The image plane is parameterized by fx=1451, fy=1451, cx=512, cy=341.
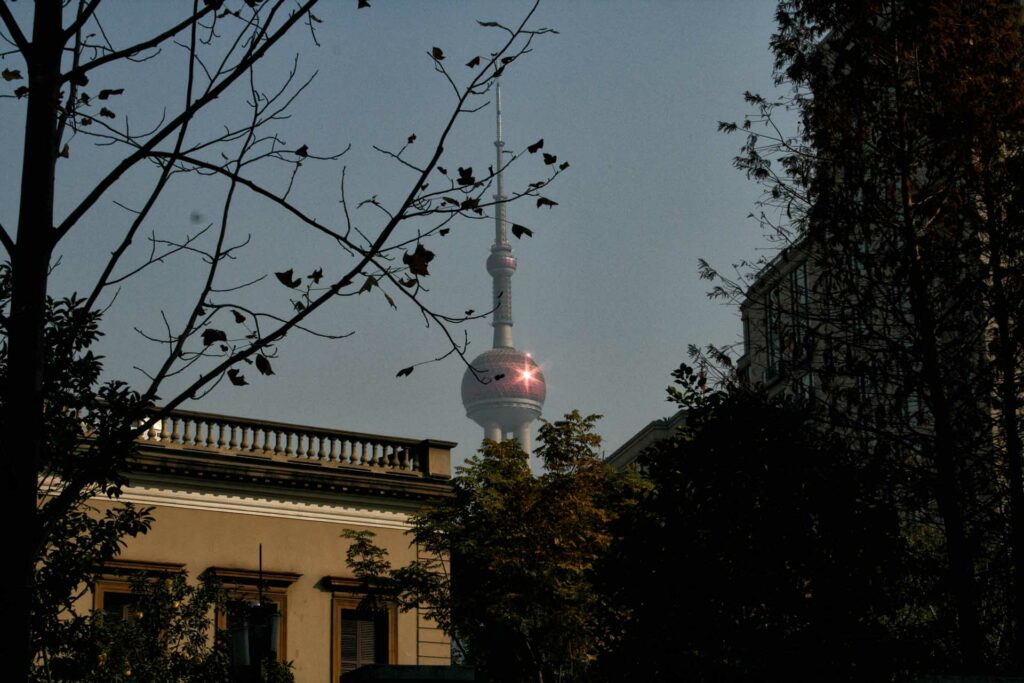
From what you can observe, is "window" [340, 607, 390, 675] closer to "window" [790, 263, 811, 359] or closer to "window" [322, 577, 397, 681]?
"window" [322, 577, 397, 681]

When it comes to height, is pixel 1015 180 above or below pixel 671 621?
above

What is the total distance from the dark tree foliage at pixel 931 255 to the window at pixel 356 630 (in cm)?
1739

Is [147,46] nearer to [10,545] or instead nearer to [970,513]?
[10,545]

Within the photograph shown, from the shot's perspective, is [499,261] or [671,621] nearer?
[671,621]

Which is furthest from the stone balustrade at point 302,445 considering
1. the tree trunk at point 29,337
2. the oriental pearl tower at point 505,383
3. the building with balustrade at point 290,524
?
the oriental pearl tower at point 505,383

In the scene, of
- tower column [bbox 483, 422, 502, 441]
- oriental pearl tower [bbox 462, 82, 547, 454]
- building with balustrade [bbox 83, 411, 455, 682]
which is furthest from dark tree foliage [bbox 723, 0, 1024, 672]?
tower column [bbox 483, 422, 502, 441]

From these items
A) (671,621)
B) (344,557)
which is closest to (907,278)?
(671,621)

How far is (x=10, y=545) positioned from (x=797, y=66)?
17761 millimetres

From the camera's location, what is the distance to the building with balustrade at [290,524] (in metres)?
33.2

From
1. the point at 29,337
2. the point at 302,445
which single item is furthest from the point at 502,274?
the point at 29,337

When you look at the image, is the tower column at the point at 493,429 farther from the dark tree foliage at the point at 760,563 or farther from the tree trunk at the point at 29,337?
the tree trunk at the point at 29,337

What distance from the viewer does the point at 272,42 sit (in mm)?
7496

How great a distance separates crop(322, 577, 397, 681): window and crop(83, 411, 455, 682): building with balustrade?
1.0 inches

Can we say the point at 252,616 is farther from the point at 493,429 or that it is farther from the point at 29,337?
the point at 493,429
